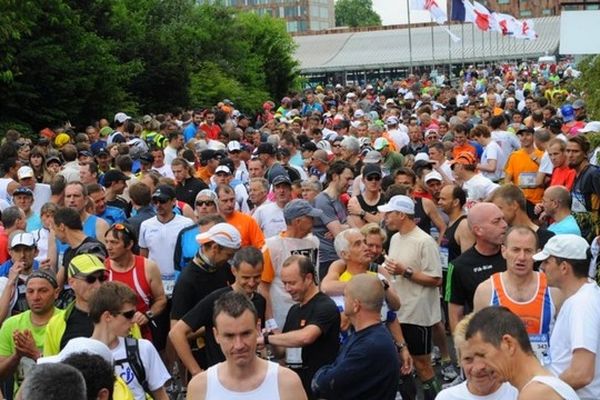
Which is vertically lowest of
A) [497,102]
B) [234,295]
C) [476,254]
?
[497,102]

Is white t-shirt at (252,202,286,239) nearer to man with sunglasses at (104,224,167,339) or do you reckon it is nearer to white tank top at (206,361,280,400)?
man with sunglasses at (104,224,167,339)

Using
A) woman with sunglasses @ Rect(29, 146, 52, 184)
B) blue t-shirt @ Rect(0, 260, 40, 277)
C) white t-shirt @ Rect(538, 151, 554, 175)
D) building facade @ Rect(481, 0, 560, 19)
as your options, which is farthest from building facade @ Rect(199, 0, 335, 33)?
blue t-shirt @ Rect(0, 260, 40, 277)

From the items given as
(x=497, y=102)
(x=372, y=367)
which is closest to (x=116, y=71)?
(x=497, y=102)

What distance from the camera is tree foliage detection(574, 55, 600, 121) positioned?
14.7 meters

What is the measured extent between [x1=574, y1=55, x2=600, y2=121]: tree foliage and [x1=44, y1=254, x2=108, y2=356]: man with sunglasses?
904 centimetres

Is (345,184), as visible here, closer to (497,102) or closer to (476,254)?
(476,254)

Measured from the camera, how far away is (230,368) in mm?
5289

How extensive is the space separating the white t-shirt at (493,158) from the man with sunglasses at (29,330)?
8.88m

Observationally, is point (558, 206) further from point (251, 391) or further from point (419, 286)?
point (251, 391)

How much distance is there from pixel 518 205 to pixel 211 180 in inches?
218

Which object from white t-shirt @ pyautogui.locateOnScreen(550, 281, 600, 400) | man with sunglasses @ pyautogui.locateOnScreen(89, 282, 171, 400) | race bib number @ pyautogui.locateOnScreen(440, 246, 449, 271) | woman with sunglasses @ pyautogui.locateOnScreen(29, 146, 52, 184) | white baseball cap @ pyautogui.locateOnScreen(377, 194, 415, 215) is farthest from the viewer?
woman with sunglasses @ pyautogui.locateOnScreen(29, 146, 52, 184)

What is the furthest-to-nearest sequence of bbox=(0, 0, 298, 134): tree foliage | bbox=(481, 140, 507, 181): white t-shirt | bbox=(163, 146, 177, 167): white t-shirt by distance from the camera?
bbox=(0, 0, 298, 134): tree foliage < bbox=(163, 146, 177, 167): white t-shirt < bbox=(481, 140, 507, 181): white t-shirt

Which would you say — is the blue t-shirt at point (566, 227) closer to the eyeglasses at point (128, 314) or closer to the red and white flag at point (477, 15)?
the eyeglasses at point (128, 314)

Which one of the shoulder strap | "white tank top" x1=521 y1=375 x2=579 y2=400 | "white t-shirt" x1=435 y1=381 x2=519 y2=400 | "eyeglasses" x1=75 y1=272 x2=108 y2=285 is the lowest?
the shoulder strap
